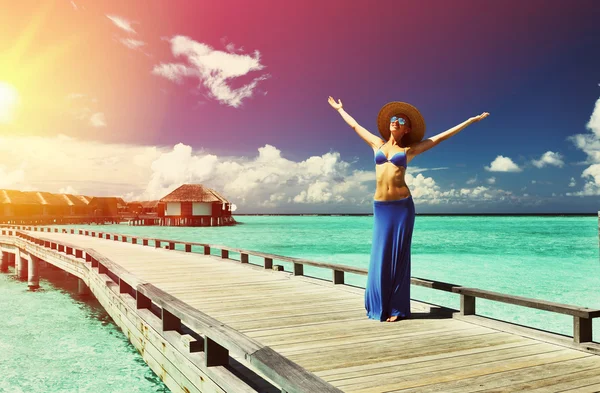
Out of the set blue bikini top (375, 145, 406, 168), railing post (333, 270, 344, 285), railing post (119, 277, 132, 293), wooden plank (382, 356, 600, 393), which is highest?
blue bikini top (375, 145, 406, 168)

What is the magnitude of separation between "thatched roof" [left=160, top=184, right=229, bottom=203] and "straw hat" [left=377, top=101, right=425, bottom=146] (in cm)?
6463

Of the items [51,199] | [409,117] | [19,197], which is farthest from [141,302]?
[51,199]

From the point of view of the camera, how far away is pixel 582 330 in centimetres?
435

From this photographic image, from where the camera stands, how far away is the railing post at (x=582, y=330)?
434 centimetres

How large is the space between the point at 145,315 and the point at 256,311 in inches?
69.6

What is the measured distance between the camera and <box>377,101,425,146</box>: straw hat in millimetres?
5371

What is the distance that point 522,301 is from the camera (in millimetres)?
4738

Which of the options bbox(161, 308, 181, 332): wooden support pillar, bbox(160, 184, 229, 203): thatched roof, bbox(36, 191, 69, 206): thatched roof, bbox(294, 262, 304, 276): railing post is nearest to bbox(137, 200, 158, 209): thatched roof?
bbox(36, 191, 69, 206): thatched roof

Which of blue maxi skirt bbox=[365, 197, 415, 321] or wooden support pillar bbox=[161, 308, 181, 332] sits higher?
blue maxi skirt bbox=[365, 197, 415, 321]

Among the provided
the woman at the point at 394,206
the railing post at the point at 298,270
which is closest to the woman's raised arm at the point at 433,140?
the woman at the point at 394,206

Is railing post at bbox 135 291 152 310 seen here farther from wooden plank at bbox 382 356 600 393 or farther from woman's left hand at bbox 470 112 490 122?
woman's left hand at bbox 470 112 490 122

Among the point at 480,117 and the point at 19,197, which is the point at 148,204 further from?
the point at 480,117

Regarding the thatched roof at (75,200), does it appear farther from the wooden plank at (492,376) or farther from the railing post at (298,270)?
the wooden plank at (492,376)

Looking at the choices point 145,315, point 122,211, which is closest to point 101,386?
point 145,315
